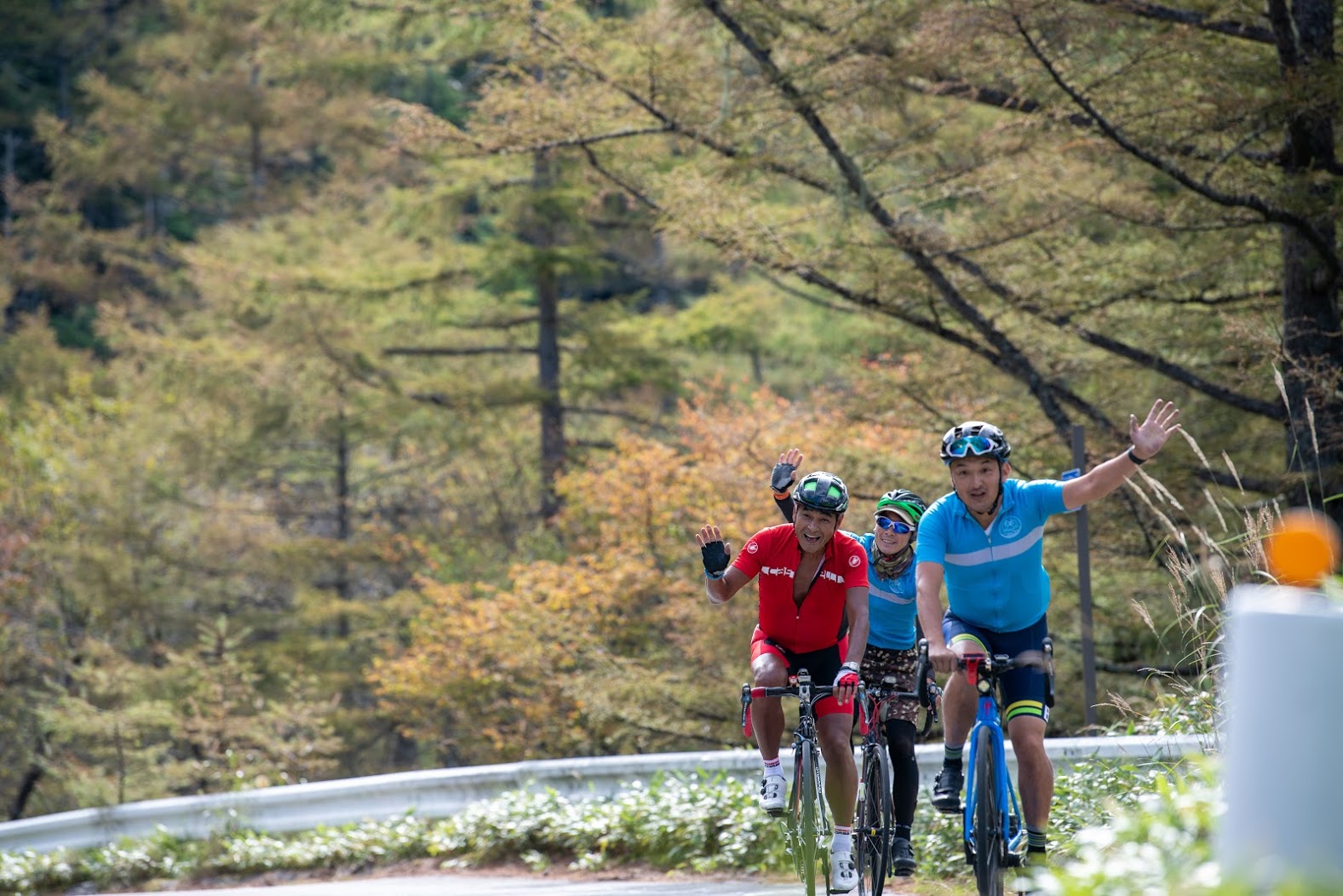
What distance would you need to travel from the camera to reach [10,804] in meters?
25.9

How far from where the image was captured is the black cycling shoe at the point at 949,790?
6824 mm

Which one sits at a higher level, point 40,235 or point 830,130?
point 40,235

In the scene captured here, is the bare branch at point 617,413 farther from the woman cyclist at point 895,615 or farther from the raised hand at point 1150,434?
the raised hand at point 1150,434

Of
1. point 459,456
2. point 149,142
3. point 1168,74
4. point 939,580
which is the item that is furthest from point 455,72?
point 939,580

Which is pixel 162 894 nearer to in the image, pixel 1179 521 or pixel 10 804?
pixel 1179 521

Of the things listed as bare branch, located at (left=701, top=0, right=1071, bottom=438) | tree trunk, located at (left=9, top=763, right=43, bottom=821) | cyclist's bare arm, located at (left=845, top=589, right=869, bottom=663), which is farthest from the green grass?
tree trunk, located at (left=9, top=763, right=43, bottom=821)

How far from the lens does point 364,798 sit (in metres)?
13.3

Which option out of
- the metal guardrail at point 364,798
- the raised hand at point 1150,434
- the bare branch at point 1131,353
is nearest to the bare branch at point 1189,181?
the bare branch at point 1131,353

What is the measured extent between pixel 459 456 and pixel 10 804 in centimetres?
1026

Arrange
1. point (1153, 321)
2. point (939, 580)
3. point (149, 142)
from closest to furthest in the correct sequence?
point (939, 580) < point (1153, 321) < point (149, 142)

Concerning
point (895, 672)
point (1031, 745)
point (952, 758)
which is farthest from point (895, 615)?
point (1031, 745)

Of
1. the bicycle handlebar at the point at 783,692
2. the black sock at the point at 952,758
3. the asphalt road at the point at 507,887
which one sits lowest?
the asphalt road at the point at 507,887

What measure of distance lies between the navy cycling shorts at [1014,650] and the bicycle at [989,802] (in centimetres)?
12

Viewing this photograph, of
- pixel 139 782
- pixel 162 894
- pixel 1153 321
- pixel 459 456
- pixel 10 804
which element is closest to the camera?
pixel 162 894
